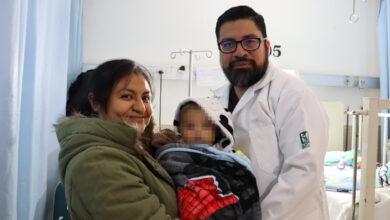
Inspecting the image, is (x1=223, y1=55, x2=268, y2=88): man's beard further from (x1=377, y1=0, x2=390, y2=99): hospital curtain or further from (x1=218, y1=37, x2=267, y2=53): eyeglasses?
(x1=377, y1=0, x2=390, y2=99): hospital curtain

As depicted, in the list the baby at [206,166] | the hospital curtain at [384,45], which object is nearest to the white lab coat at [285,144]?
the baby at [206,166]

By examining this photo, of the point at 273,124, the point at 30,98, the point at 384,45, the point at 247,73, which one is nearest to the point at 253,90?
the point at 247,73

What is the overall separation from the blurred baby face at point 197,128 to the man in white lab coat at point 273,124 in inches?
7.9

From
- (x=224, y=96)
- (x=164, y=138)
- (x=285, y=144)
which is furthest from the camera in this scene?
(x=224, y=96)

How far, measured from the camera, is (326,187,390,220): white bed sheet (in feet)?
6.93

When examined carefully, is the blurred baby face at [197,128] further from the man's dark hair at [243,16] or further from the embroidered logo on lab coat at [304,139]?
the man's dark hair at [243,16]

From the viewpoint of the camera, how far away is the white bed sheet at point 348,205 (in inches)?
83.1

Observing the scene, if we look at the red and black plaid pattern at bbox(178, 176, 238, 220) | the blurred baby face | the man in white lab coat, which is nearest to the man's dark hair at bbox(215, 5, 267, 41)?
the man in white lab coat

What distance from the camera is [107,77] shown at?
1010mm

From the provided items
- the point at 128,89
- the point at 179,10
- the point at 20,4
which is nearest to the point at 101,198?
the point at 128,89

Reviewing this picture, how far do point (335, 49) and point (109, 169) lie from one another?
4.14 metres

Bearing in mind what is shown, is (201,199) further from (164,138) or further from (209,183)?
(164,138)

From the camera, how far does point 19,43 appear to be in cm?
142

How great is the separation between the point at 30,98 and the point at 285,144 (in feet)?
3.98
